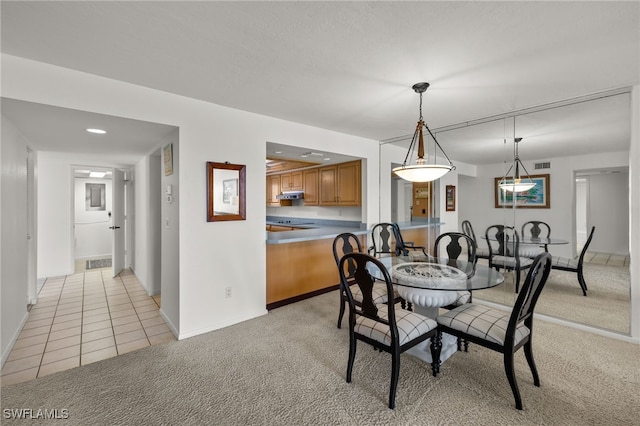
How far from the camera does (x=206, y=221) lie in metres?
2.84

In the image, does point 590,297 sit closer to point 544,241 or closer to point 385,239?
point 544,241

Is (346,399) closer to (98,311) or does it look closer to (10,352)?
(10,352)

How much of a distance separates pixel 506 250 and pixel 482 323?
186 centimetres

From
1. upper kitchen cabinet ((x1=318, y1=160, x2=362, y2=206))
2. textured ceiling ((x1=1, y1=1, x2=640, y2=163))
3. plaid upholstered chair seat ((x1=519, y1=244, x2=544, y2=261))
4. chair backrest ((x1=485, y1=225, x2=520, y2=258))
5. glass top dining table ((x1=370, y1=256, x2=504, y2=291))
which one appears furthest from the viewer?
upper kitchen cabinet ((x1=318, y1=160, x2=362, y2=206))

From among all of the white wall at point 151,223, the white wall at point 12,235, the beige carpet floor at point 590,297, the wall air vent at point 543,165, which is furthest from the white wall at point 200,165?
the beige carpet floor at point 590,297

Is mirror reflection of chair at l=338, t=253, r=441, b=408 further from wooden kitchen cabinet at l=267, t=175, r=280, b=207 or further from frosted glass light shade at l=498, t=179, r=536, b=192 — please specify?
wooden kitchen cabinet at l=267, t=175, r=280, b=207

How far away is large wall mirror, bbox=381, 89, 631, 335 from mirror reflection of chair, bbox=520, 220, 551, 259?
4cm

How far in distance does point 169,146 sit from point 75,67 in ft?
3.19

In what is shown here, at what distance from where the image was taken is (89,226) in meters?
6.70

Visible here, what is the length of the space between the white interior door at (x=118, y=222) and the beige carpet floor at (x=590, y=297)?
5.91m

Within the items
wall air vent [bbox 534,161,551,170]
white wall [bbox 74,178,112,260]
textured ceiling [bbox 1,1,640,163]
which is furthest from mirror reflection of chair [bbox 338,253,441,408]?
white wall [bbox 74,178,112,260]

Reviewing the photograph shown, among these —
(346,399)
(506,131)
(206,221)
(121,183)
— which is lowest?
(346,399)

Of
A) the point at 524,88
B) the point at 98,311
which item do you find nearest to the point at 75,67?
the point at 98,311

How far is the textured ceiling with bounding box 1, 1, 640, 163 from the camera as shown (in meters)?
1.53
